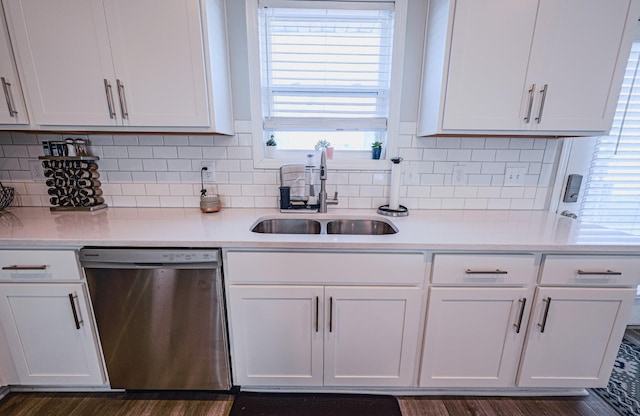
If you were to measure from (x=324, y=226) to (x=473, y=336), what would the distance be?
3.26ft

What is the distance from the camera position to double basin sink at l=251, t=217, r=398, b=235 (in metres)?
1.63

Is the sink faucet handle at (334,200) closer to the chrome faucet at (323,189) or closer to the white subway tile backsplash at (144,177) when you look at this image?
the chrome faucet at (323,189)

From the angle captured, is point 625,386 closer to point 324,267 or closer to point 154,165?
point 324,267

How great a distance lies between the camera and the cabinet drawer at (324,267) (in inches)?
47.3

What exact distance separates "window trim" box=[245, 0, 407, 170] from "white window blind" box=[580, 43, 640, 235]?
1357 millimetres

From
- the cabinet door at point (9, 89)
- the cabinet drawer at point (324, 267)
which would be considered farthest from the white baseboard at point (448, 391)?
the cabinet door at point (9, 89)

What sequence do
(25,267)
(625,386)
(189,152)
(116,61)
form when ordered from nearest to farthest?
(25,267) → (116,61) → (625,386) → (189,152)

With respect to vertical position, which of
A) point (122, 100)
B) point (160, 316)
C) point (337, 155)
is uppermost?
point (122, 100)

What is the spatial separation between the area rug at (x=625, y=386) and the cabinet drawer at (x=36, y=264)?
2.95 metres

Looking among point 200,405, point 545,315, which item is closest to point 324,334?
point 200,405

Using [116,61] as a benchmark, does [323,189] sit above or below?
below

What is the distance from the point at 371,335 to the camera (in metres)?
1.30

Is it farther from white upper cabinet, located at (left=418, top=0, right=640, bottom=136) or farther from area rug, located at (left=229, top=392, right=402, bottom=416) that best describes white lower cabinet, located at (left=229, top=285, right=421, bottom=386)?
white upper cabinet, located at (left=418, top=0, right=640, bottom=136)

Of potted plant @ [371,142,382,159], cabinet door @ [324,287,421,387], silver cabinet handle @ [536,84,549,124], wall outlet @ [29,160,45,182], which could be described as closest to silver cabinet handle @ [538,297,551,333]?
cabinet door @ [324,287,421,387]
